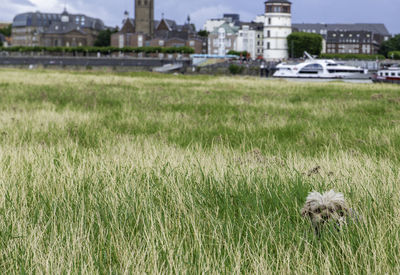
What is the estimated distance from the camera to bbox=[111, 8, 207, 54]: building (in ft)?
461

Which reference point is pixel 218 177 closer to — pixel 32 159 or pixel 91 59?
pixel 32 159

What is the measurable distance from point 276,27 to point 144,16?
1883 inches

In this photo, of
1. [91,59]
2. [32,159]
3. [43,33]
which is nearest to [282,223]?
[32,159]

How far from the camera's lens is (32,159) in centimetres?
378

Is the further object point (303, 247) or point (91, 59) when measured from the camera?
point (91, 59)

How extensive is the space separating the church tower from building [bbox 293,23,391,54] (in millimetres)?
47047

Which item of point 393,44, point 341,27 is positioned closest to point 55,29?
point 341,27

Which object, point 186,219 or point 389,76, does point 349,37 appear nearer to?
point 389,76

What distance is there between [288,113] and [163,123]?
Result: 276cm

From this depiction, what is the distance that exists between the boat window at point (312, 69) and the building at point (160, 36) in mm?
89374

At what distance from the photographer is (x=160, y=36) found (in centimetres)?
14588

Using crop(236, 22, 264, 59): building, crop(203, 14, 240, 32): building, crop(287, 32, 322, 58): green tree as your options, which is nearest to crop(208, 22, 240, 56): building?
crop(236, 22, 264, 59): building

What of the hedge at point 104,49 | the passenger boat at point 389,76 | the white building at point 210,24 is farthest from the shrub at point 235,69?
the white building at point 210,24

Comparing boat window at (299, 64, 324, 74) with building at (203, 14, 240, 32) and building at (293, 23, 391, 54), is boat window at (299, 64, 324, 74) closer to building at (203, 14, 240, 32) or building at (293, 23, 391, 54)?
building at (203, 14, 240, 32)
